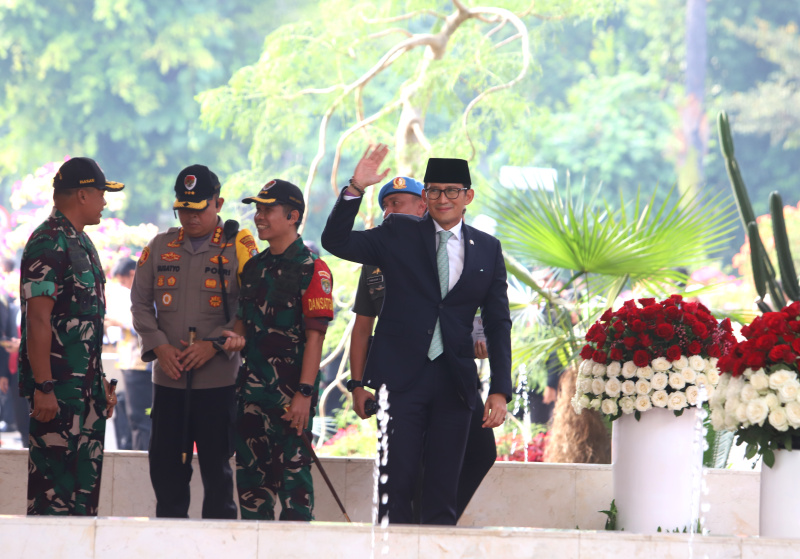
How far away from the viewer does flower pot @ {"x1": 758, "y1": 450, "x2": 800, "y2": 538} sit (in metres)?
3.34

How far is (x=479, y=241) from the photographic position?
12.3ft

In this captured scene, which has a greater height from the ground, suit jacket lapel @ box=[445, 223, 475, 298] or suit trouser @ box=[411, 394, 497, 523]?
suit jacket lapel @ box=[445, 223, 475, 298]

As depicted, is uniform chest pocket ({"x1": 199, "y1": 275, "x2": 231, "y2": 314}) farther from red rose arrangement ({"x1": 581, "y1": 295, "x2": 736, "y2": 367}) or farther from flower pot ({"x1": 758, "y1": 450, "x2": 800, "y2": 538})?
flower pot ({"x1": 758, "y1": 450, "x2": 800, "y2": 538})

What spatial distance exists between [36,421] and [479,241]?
171 cm

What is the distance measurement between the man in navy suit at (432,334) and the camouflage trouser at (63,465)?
107cm

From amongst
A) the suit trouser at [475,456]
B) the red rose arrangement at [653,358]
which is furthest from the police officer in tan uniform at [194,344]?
the red rose arrangement at [653,358]

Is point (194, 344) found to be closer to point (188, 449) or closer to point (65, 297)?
point (188, 449)

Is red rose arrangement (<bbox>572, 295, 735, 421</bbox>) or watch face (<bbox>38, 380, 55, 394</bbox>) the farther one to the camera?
red rose arrangement (<bbox>572, 295, 735, 421</bbox>)

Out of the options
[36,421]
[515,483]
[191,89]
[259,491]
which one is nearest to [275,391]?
[259,491]

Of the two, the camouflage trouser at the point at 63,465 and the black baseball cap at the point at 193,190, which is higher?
the black baseball cap at the point at 193,190

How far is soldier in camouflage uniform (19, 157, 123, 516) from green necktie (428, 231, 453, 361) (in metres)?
1.27

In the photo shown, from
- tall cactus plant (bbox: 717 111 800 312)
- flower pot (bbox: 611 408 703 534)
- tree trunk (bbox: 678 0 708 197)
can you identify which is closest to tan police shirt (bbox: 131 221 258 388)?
flower pot (bbox: 611 408 703 534)

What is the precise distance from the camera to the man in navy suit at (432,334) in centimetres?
355

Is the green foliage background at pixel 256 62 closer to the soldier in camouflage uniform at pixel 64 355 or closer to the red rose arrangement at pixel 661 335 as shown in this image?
the red rose arrangement at pixel 661 335
